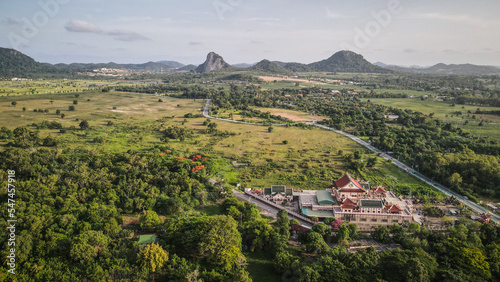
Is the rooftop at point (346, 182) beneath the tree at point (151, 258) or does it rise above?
above

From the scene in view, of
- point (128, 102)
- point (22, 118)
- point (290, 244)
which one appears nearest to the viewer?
point (290, 244)

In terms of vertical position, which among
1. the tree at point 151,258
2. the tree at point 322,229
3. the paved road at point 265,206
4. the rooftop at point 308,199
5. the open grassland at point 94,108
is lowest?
the paved road at point 265,206

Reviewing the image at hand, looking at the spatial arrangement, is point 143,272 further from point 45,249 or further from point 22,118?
point 22,118

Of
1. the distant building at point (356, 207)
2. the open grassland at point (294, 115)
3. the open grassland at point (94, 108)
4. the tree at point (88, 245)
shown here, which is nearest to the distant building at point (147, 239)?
the tree at point (88, 245)

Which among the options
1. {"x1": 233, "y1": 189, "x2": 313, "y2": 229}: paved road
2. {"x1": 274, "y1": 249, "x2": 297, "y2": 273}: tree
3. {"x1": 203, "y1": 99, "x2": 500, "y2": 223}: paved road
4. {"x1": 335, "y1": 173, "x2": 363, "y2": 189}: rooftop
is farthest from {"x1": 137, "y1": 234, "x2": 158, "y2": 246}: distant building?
{"x1": 203, "y1": 99, "x2": 500, "y2": 223}: paved road

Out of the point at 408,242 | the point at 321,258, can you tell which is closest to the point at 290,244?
the point at 321,258

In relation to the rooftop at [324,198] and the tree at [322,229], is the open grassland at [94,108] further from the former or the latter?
the tree at [322,229]
